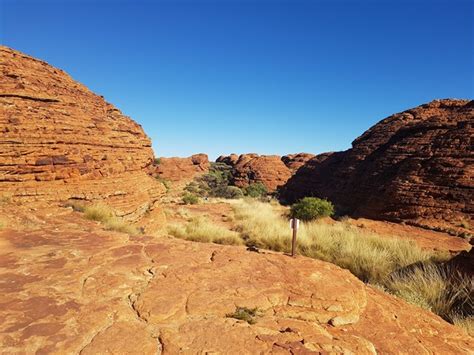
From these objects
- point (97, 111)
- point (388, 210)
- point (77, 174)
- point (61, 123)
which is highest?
point (97, 111)

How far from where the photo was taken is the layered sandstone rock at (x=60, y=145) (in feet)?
25.9

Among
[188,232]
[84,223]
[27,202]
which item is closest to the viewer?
[84,223]

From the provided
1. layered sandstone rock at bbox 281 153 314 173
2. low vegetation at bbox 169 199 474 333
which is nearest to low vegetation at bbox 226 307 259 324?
low vegetation at bbox 169 199 474 333

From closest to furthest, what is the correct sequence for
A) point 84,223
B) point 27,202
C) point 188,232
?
point 84,223, point 27,202, point 188,232

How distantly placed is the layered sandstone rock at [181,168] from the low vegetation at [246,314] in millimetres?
37209

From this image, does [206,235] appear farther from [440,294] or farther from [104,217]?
[440,294]

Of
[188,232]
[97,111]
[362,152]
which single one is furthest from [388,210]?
[97,111]

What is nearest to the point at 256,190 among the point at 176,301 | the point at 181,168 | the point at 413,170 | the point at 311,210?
the point at 181,168

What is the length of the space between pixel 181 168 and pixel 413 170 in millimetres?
29894

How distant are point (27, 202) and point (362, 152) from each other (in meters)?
26.5

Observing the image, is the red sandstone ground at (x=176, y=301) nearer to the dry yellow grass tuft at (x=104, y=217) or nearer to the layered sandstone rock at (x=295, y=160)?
the dry yellow grass tuft at (x=104, y=217)

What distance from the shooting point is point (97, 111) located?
11789mm

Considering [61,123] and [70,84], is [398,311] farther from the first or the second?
[70,84]

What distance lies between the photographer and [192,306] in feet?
9.30
